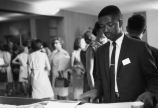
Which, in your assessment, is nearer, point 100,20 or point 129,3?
point 100,20

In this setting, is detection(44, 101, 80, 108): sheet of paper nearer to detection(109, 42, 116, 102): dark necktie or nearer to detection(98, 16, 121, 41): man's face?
detection(109, 42, 116, 102): dark necktie

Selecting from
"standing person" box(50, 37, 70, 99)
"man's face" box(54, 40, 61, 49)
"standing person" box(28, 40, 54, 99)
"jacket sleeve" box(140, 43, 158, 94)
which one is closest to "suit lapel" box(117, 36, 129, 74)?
"jacket sleeve" box(140, 43, 158, 94)

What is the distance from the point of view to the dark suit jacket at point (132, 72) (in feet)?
4.35

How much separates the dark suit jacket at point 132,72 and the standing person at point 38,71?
8.51 ft

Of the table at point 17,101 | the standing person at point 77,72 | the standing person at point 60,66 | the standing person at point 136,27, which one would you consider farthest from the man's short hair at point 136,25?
the standing person at point 60,66

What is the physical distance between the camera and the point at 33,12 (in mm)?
5039

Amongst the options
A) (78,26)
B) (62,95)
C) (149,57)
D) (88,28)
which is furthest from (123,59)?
(62,95)

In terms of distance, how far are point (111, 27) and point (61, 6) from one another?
2902mm

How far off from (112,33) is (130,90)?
1.07ft

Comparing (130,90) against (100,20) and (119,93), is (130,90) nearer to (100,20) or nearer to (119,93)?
(119,93)

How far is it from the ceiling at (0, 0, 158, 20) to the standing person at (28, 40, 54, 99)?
774 mm

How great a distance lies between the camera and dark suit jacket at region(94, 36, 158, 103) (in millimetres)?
1327

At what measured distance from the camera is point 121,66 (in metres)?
1.38

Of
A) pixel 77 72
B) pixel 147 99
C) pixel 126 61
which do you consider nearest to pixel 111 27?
pixel 126 61
